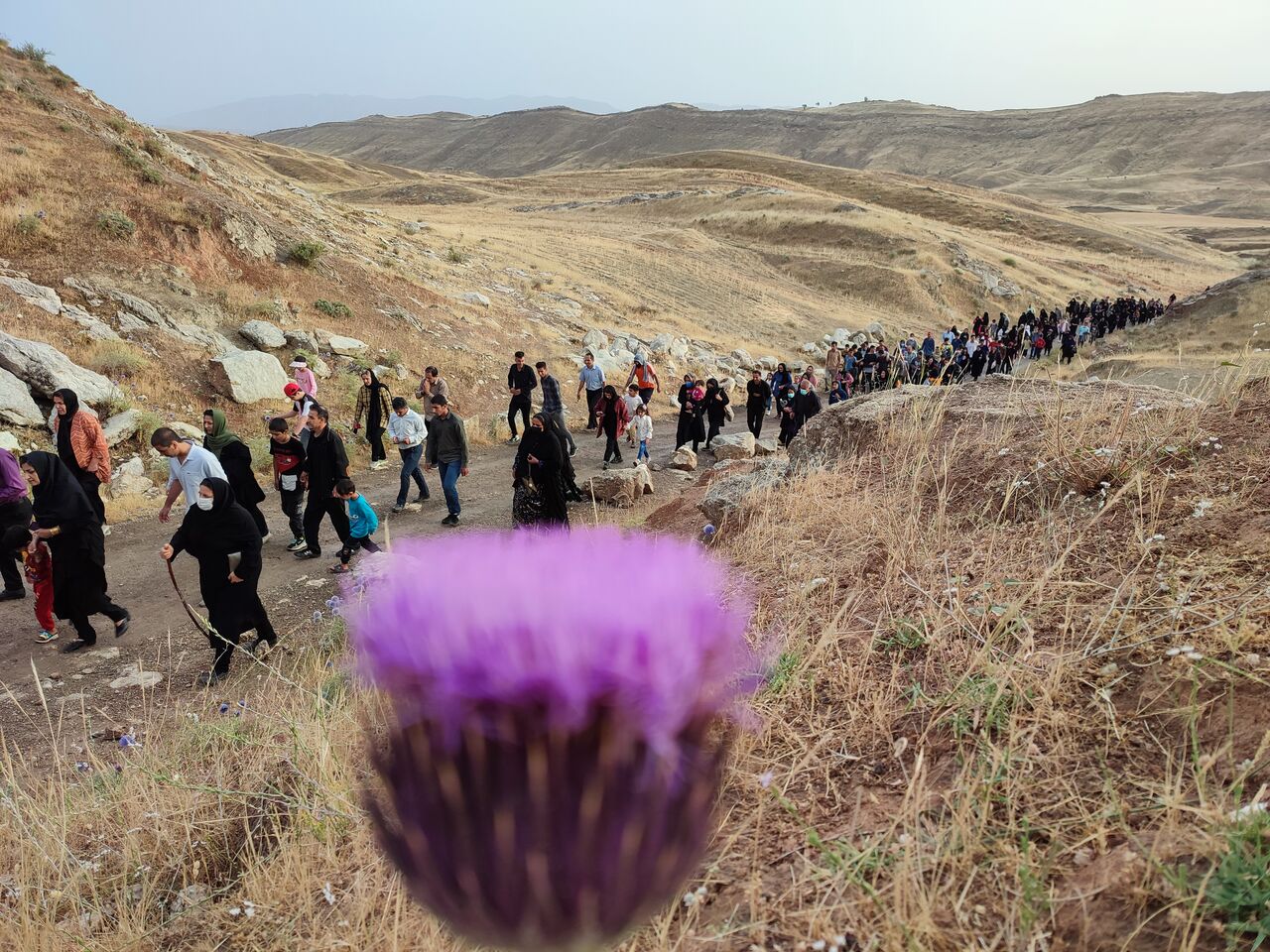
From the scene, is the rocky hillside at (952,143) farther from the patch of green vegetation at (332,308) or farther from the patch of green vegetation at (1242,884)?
the patch of green vegetation at (1242,884)

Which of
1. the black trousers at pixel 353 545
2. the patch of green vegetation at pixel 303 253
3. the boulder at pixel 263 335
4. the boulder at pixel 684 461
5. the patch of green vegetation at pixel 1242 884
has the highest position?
the patch of green vegetation at pixel 303 253

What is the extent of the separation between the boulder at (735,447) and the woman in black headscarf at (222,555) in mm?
8902

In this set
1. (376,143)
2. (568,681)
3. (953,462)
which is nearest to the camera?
(568,681)

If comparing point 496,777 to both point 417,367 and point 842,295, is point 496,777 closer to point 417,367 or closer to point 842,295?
point 417,367

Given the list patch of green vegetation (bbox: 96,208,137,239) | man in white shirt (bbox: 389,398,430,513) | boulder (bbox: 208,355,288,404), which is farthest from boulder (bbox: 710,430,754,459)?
patch of green vegetation (bbox: 96,208,137,239)

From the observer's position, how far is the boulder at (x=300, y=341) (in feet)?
50.2

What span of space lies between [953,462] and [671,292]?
29753mm

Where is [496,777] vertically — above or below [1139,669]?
above

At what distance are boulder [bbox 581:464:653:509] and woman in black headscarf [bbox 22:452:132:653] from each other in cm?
561

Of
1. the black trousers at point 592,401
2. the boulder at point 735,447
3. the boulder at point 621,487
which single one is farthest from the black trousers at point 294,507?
the boulder at point 735,447

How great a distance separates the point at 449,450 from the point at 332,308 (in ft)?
32.8

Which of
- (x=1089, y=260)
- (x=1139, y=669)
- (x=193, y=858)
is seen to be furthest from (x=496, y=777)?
(x=1089, y=260)

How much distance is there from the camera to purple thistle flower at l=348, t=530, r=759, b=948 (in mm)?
758

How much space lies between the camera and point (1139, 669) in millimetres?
2289
